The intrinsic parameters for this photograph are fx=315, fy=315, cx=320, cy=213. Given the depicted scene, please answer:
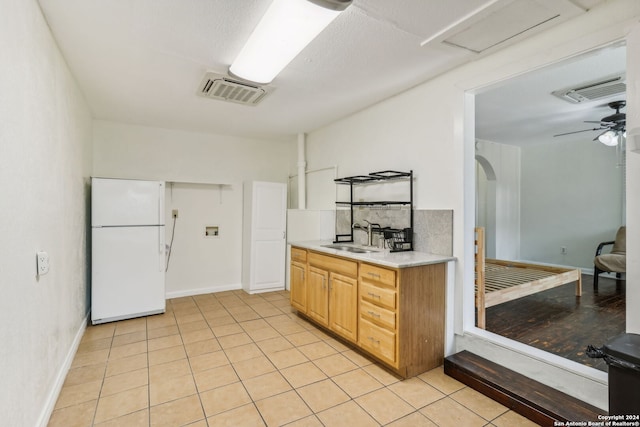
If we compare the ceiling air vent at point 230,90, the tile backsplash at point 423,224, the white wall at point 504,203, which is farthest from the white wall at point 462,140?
the white wall at point 504,203

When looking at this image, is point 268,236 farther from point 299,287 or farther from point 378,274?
point 378,274

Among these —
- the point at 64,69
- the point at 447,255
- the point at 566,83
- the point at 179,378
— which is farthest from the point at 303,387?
the point at 566,83

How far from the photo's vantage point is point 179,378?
2.37 metres

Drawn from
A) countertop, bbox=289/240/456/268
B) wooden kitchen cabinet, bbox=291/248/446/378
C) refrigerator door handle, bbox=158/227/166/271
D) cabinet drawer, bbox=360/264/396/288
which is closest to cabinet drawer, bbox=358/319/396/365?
wooden kitchen cabinet, bbox=291/248/446/378

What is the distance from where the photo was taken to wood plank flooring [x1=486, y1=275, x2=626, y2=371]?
2674 millimetres

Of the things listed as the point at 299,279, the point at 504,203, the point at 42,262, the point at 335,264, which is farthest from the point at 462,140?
the point at 504,203

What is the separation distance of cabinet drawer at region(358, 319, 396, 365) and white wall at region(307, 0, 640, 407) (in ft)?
1.96

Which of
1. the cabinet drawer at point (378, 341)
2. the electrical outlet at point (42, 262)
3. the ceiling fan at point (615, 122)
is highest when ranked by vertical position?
the ceiling fan at point (615, 122)

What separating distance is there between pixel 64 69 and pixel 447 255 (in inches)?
136

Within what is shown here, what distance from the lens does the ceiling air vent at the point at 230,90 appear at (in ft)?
9.19

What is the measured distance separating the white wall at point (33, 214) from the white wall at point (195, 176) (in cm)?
159

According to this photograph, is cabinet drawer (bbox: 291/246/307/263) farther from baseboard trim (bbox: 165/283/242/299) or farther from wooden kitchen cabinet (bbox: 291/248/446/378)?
baseboard trim (bbox: 165/283/242/299)

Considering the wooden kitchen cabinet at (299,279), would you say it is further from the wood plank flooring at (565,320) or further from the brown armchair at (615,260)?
the brown armchair at (615,260)

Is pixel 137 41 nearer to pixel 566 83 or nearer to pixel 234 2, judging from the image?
pixel 234 2
